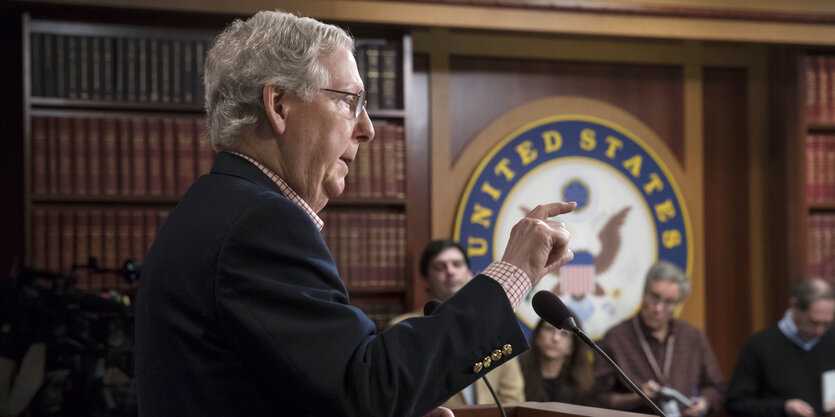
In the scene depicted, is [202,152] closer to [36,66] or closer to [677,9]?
[36,66]

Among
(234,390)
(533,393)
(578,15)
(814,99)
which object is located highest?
(578,15)

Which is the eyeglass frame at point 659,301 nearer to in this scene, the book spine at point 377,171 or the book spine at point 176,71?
the book spine at point 377,171

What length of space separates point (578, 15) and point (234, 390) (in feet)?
11.6

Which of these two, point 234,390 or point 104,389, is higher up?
point 234,390

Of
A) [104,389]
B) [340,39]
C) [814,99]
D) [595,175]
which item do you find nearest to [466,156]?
[595,175]

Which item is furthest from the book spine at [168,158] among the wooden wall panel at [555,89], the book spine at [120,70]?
the wooden wall panel at [555,89]

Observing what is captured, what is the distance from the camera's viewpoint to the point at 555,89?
482cm

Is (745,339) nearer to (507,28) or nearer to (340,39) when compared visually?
(507,28)

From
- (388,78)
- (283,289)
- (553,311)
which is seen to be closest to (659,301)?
(388,78)

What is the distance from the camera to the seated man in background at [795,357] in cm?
428

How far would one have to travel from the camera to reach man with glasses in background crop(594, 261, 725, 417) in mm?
4273

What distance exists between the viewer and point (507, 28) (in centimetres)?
422

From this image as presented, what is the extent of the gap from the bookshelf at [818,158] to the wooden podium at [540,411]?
11.5ft

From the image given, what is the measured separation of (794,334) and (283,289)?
387cm
